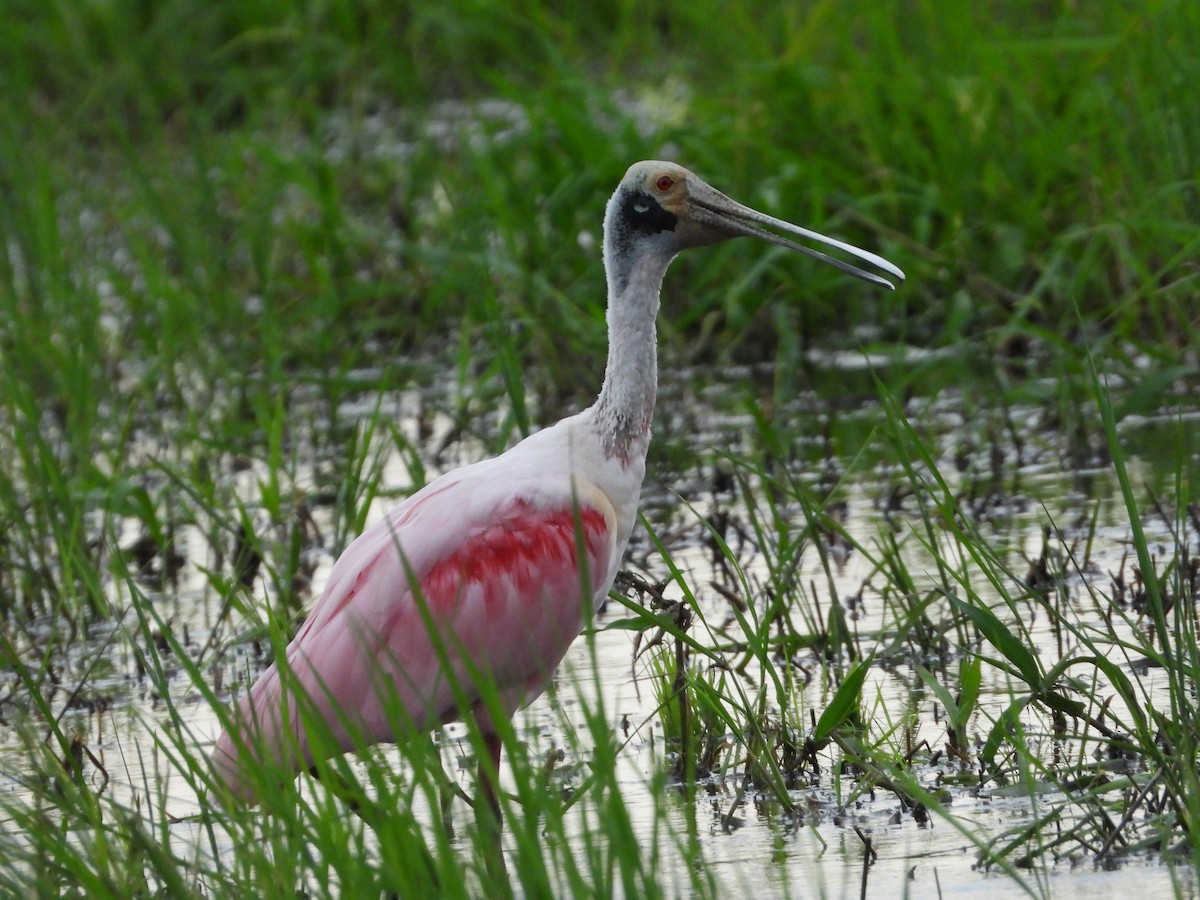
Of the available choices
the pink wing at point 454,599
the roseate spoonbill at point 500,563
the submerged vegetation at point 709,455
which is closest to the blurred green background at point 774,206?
the submerged vegetation at point 709,455

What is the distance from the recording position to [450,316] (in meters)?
9.48

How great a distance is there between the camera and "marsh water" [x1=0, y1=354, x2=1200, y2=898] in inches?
162

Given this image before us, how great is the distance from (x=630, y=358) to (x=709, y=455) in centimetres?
251

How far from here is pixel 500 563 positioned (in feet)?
15.8

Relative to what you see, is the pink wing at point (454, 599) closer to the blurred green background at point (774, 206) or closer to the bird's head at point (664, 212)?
the bird's head at point (664, 212)

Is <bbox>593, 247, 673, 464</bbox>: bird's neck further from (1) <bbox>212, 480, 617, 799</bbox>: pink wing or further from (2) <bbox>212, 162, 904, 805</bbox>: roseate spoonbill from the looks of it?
(1) <bbox>212, 480, 617, 799</bbox>: pink wing

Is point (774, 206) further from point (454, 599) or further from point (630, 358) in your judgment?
point (454, 599)

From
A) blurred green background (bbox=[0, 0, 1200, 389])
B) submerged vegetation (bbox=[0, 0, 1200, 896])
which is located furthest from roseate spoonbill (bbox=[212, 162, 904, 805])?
blurred green background (bbox=[0, 0, 1200, 389])

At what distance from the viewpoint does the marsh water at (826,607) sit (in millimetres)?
4121

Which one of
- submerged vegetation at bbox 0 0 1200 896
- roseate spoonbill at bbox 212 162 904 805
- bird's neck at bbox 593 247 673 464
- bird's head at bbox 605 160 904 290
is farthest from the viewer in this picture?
bird's head at bbox 605 160 904 290

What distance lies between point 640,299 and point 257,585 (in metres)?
2.08

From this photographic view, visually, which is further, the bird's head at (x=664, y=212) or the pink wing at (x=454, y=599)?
the bird's head at (x=664, y=212)

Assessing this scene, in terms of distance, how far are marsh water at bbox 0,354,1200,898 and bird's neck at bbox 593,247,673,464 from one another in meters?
0.19

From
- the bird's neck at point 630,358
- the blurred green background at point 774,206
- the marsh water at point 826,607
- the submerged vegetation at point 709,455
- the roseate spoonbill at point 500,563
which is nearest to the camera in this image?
the submerged vegetation at point 709,455
